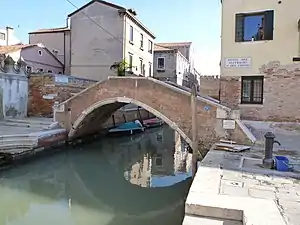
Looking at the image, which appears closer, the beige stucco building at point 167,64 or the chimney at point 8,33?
the chimney at point 8,33

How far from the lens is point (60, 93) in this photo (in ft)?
39.2

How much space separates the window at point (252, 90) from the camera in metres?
8.40

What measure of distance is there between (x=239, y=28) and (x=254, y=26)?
0.40 m

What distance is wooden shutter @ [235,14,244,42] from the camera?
8445mm

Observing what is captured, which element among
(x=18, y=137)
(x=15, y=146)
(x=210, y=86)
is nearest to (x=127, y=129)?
(x=210, y=86)

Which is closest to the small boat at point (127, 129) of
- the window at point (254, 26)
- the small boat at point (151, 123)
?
the small boat at point (151, 123)

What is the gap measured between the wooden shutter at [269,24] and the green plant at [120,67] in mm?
8046

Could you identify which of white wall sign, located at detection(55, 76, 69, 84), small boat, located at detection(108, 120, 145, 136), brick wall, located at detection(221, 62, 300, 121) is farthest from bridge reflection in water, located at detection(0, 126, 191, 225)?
white wall sign, located at detection(55, 76, 69, 84)

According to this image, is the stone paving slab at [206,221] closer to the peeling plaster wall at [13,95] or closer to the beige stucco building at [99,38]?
the peeling plaster wall at [13,95]

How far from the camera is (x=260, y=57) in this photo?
8242 mm

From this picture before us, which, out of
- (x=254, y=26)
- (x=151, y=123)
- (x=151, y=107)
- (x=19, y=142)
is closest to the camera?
(x=19, y=142)

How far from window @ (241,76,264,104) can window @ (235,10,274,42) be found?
1.12 m

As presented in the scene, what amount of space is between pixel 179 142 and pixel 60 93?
19.0 feet

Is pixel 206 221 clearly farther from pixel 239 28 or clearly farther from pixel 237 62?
pixel 239 28
